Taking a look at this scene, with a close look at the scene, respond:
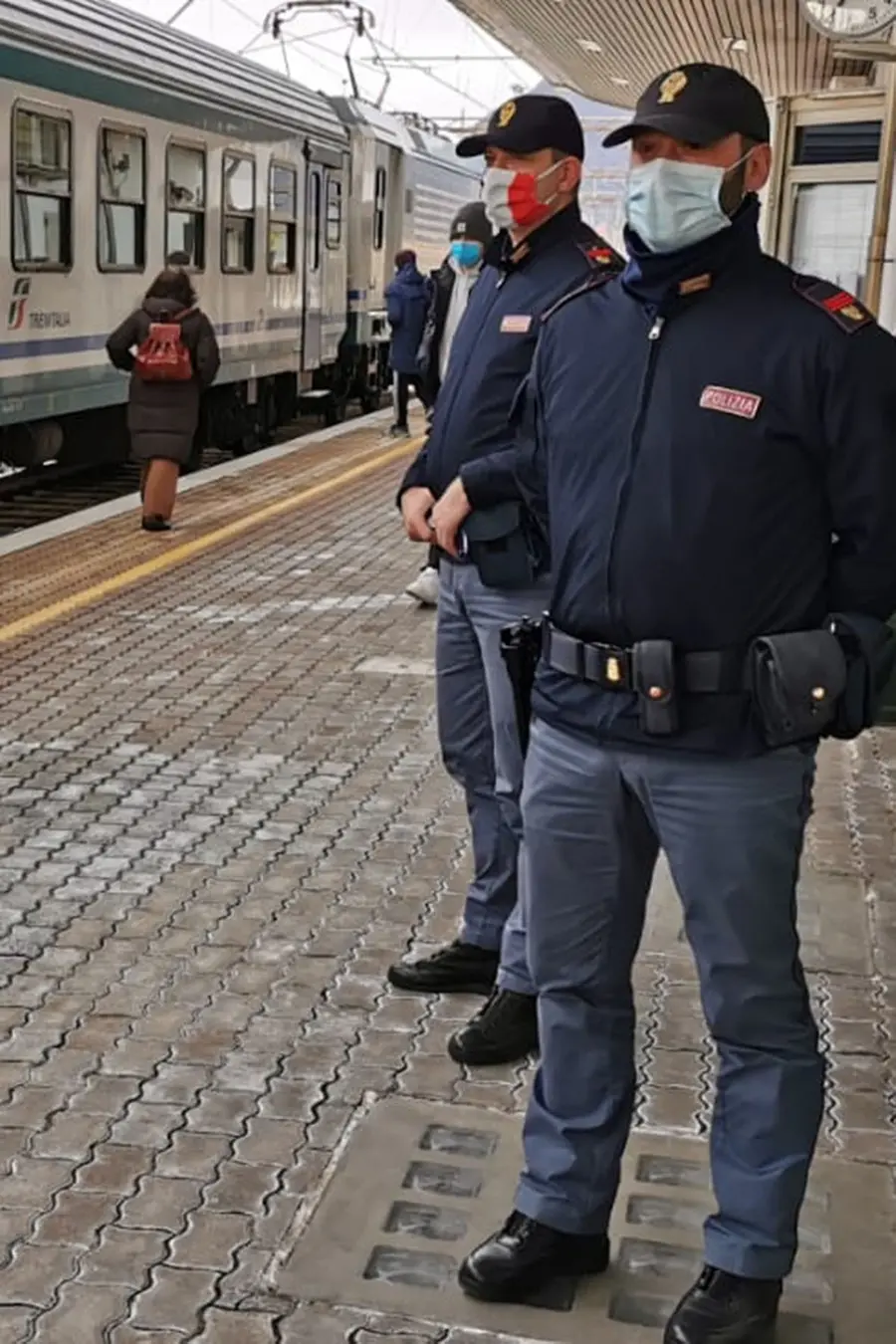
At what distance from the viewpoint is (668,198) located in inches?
105

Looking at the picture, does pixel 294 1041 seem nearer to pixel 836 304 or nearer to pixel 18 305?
pixel 836 304

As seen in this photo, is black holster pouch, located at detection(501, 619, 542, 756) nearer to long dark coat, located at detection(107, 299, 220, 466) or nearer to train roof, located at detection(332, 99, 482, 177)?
long dark coat, located at detection(107, 299, 220, 466)

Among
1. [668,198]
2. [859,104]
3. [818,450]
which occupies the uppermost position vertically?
[859,104]

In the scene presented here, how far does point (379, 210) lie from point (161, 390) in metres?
10.5

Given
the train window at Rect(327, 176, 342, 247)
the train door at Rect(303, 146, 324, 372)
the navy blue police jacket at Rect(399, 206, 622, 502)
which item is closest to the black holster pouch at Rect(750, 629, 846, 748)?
the navy blue police jacket at Rect(399, 206, 622, 502)

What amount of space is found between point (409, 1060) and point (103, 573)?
609cm

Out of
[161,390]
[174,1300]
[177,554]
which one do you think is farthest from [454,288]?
[174,1300]

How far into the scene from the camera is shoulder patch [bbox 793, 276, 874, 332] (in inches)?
102

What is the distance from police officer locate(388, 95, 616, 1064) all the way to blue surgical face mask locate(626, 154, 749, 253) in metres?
0.98

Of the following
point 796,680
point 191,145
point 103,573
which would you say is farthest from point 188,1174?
point 191,145

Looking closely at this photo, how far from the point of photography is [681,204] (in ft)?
8.73

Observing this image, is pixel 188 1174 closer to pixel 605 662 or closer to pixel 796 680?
pixel 605 662

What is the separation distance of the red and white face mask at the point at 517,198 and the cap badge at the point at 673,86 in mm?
991

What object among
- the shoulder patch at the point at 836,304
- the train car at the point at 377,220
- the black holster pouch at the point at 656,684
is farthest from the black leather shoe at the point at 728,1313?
the train car at the point at 377,220
